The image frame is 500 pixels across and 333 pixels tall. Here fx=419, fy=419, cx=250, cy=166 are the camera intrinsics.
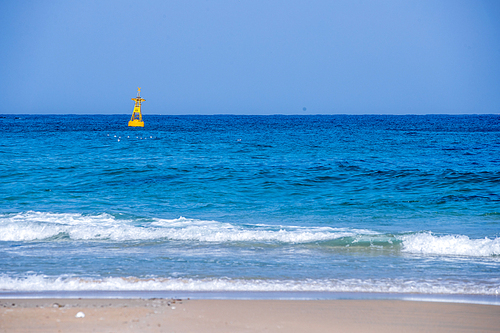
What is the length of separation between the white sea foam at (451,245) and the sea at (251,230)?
3 cm

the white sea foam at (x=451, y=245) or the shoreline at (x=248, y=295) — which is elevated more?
the white sea foam at (x=451, y=245)

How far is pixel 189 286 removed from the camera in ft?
19.2

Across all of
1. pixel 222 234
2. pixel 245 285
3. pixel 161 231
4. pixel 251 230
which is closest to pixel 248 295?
pixel 245 285

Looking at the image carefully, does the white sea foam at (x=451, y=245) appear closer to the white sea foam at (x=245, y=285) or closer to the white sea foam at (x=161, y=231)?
the white sea foam at (x=161, y=231)

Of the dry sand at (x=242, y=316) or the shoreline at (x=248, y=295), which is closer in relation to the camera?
the dry sand at (x=242, y=316)

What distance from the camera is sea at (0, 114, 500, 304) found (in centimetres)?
592

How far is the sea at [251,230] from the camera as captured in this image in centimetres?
592

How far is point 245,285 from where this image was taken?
5.88 m

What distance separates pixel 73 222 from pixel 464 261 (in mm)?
8339

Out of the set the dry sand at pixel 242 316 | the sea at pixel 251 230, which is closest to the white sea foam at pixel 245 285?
the sea at pixel 251 230

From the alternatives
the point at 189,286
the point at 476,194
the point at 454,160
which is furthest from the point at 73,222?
the point at 454,160

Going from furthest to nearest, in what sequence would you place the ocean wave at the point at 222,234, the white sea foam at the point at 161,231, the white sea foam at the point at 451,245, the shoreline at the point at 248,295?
the white sea foam at the point at 161,231
the ocean wave at the point at 222,234
the white sea foam at the point at 451,245
the shoreline at the point at 248,295

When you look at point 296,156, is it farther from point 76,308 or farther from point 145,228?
point 76,308

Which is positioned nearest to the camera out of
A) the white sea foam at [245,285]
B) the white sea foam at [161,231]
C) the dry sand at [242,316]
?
the dry sand at [242,316]
